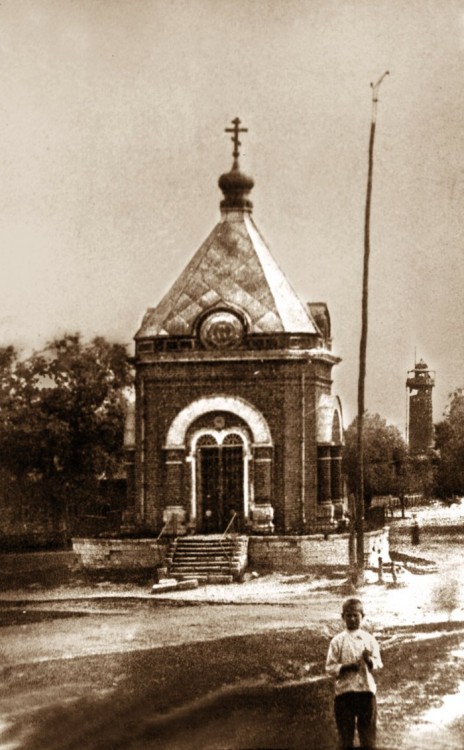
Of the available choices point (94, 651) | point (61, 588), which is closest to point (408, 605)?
point (94, 651)

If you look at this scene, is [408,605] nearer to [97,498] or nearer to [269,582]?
[269,582]

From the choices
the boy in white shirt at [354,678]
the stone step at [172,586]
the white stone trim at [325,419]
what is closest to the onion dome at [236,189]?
the white stone trim at [325,419]

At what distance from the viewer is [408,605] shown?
19188 mm

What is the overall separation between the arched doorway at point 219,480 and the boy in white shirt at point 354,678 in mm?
15779

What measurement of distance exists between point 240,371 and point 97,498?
29.1 ft

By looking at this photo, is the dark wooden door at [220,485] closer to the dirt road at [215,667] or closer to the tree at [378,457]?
the tree at [378,457]

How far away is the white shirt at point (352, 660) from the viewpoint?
11.8 metres

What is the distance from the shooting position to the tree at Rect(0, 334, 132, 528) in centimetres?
3152

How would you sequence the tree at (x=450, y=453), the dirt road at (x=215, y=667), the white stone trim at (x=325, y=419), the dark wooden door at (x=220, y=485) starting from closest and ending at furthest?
the dirt road at (x=215, y=667), the tree at (x=450, y=453), the white stone trim at (x=325, y=419), the dark wooden door at (x=220, y=485)

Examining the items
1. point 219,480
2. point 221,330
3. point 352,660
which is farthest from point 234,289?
point 352,660

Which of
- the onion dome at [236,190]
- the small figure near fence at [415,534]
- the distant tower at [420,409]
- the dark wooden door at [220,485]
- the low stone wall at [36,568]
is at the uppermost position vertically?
the onion dome at [236,190]

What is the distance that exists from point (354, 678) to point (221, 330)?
53.1 feet

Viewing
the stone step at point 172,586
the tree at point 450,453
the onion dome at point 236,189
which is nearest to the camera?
the stone step at point 172,586

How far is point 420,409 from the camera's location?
77.5 ft
